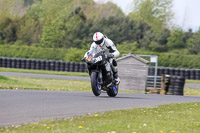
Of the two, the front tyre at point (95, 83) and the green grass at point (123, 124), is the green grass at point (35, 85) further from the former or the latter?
the green grass at point (123, 124)

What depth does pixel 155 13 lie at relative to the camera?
79.2 meters

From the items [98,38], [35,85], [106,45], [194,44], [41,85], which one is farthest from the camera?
[194,44]

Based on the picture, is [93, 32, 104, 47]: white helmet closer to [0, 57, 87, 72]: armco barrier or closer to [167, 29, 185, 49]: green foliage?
[0, 57, 87, 72]: armco barrier

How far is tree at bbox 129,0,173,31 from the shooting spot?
256 feet

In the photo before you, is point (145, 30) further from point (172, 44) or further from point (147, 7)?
point (147, 7)

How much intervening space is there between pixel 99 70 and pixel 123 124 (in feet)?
15.7

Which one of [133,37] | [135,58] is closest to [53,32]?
[133,37]

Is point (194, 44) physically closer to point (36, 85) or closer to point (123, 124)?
point (36, 85)

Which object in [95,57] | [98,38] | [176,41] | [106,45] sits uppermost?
[98,38]

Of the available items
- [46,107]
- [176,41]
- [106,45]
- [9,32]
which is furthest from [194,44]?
[46,107]

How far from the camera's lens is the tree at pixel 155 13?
77938mm

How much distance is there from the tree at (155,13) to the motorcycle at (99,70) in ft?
212

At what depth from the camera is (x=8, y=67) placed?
126ft

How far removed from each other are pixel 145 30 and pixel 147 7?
1877cm
